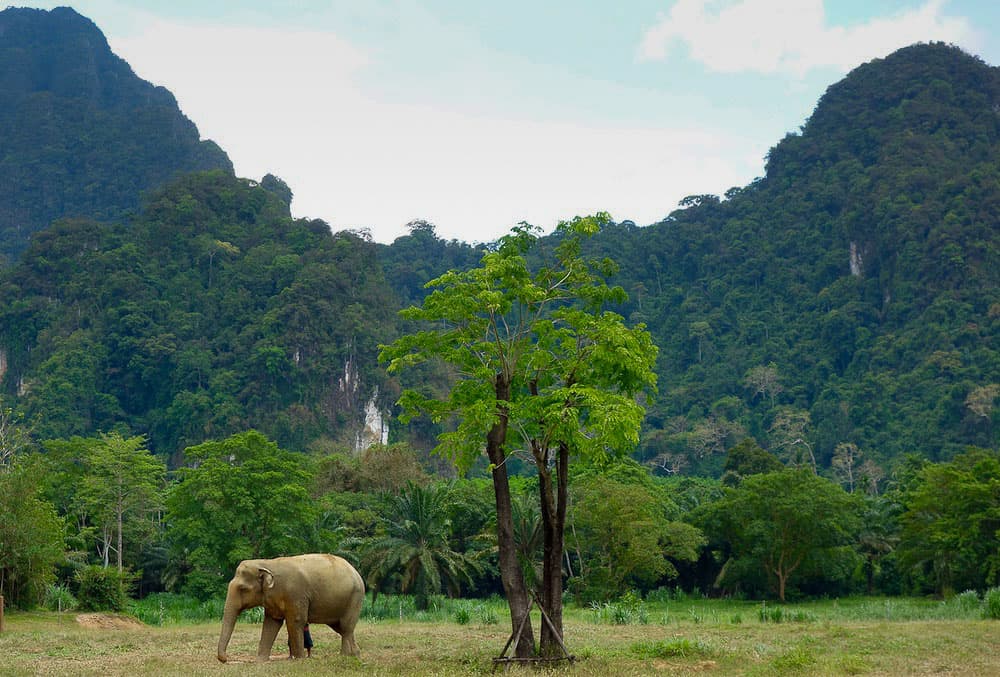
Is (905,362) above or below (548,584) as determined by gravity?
above

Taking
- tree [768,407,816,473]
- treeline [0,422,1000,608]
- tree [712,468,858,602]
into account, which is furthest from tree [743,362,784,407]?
tree [712,468,858,602]

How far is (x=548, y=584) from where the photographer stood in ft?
63.6

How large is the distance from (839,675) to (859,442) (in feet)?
333

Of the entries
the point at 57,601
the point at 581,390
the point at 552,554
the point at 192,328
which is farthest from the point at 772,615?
the point at 192,328

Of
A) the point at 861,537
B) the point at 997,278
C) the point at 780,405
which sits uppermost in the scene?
the point at 997,278

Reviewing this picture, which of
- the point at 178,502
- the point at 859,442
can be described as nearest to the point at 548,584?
the point at 178,502

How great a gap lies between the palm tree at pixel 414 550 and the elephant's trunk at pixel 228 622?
24.7 meters

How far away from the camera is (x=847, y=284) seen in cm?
14312

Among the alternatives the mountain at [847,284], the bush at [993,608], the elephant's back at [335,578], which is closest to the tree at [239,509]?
the elephant's back at [335,578]

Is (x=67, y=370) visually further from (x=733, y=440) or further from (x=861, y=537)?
(x=861, y=537)

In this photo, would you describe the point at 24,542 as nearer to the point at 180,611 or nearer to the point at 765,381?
the point at 180,611

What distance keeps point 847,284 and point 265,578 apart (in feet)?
442

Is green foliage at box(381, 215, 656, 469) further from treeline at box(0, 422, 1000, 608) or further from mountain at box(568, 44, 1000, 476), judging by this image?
mountain at box(568, 44, 1000, 476)

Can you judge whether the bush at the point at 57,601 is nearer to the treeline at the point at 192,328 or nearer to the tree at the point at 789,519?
the tree at the point at 789,519
